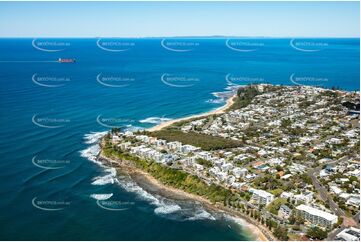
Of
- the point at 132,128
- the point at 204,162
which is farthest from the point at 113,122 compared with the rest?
the point at 204,162

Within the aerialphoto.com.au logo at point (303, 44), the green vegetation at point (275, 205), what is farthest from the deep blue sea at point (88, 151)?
the aerialphoto.com.au logo at point (303, 44)

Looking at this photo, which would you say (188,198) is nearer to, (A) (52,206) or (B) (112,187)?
(B) (112,187)

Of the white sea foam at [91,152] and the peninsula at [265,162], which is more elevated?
the peninsula at [265,162]

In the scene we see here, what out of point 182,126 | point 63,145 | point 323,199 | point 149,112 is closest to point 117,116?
point 149,112

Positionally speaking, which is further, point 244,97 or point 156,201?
point 244,97

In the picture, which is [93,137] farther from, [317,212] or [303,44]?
[303,44]

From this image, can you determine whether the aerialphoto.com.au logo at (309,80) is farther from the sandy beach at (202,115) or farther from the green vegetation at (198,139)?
the green vegetation at (198,139)

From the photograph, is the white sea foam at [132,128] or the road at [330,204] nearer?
the road at [330,204]
